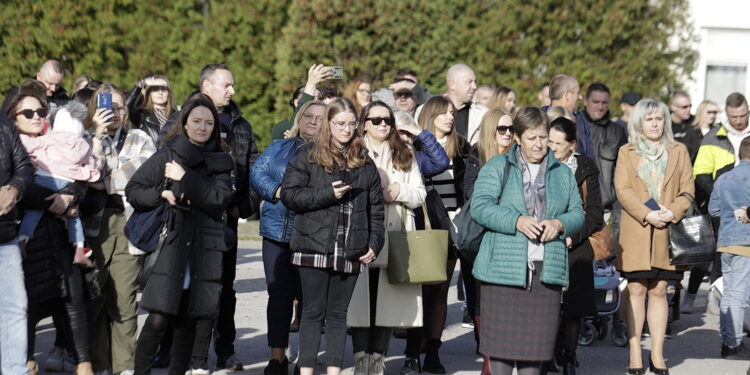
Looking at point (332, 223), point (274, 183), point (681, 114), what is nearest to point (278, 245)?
point (274, 183)

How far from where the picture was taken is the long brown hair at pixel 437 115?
994cm

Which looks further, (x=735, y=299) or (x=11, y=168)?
(x=735, y=299)

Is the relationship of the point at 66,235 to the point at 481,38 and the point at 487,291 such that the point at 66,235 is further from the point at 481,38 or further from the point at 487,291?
the point at 481,38

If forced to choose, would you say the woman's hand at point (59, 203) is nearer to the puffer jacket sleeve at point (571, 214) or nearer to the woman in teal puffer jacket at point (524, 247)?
the woman in teal puffer jacket at point (524, 247)

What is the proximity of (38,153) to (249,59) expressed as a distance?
13.8 meters

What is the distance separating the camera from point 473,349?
1071 centimetres

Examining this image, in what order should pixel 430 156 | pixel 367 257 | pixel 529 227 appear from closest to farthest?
pixel 529 227 → pixel 367 257 → pixel 430 156

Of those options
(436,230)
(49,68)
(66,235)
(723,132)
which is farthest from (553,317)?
(49,68)

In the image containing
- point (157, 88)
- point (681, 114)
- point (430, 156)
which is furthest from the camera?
point (681, 114)

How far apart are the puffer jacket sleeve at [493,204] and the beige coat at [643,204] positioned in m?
2.23

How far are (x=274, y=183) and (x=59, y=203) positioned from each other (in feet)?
5.40

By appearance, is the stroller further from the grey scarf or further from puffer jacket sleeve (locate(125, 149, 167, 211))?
puffer jacket sleeve (locate(125, 149, 167, 211))

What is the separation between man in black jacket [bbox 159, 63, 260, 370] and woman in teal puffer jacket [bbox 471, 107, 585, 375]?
2.14 meters

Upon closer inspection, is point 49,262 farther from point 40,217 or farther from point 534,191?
point 534,191
